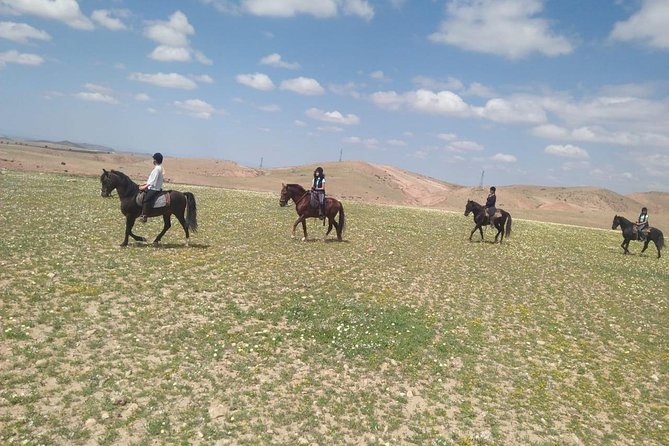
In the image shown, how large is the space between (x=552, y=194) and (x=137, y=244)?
141052 millimetres

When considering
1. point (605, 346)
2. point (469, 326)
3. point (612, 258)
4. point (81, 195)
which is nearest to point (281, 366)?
point (469, 326)

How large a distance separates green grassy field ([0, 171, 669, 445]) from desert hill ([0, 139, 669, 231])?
5442 centimetres

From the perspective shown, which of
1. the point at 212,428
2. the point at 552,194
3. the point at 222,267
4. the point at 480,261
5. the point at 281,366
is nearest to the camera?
the point at 212,428

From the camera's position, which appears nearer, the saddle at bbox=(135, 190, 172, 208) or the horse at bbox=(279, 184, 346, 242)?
the saddle at bbox=(135, 190, 172, 208)

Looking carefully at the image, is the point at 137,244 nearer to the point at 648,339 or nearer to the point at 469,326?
the point at 469,326

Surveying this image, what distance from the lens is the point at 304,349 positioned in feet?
35.9

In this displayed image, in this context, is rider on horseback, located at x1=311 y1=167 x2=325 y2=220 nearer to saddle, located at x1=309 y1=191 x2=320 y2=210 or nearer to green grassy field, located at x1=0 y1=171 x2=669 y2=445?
saddle, located at x1=309 y1=191 x2=320 y2=210

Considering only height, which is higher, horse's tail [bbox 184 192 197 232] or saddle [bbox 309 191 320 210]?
saddle [bbox 309 191 320 210]

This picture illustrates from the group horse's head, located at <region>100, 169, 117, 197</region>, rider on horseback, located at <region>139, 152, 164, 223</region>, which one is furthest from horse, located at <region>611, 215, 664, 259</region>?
horse's head, located at <region>100, 169, 117, 197</region>

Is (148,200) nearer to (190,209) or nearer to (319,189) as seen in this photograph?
(190,209)

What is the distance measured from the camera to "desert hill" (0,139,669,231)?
77812 millimetres

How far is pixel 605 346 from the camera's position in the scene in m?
13.2

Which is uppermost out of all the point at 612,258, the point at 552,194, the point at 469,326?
the point at 552,194

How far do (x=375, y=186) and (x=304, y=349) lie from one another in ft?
319
